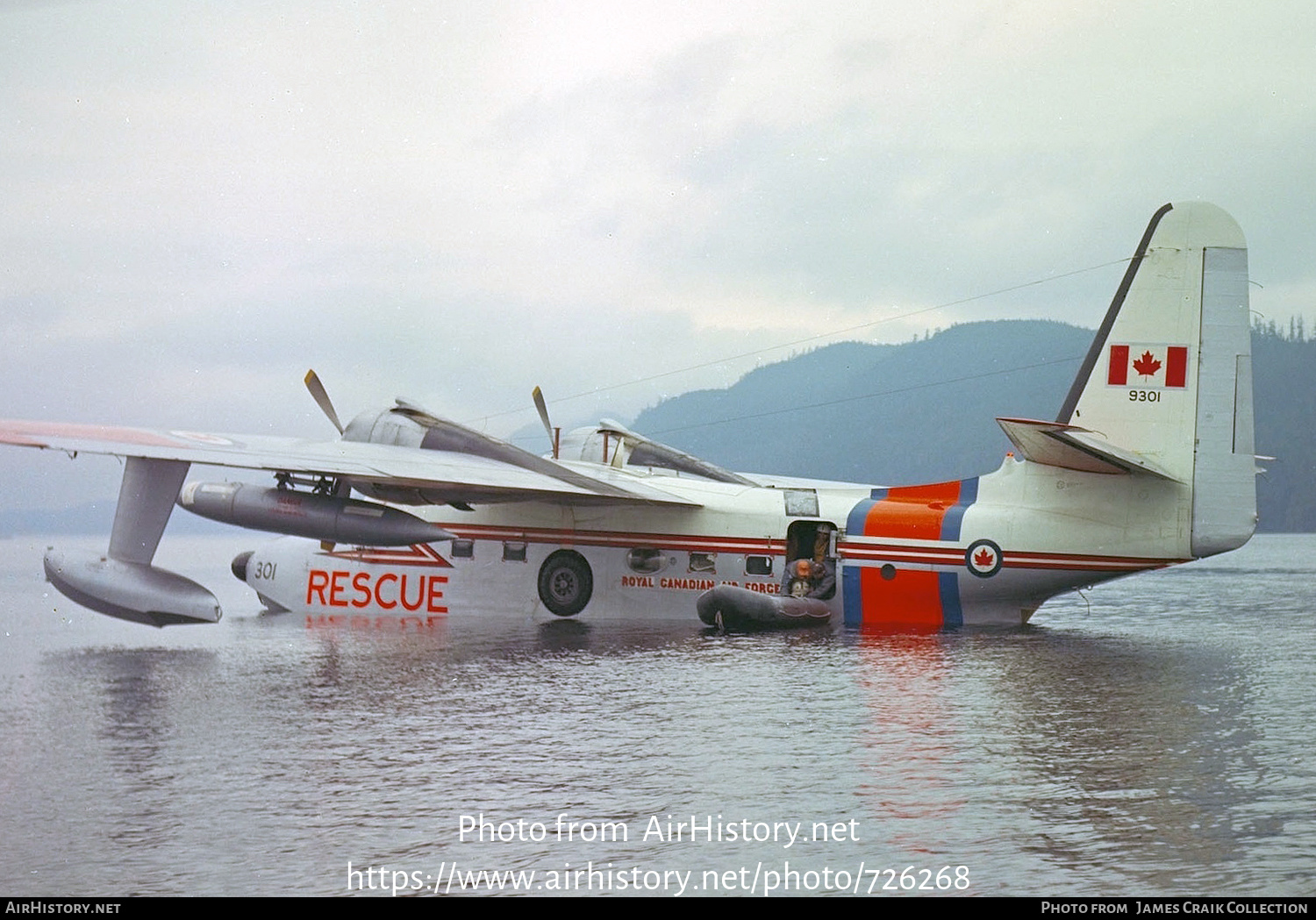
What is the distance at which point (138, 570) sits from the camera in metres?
17.0

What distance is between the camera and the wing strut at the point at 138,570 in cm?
1673

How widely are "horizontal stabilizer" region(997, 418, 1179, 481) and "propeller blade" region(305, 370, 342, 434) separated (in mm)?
12066

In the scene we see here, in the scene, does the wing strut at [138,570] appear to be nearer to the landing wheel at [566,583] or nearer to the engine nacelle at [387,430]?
the engine nacelle at [387,430]

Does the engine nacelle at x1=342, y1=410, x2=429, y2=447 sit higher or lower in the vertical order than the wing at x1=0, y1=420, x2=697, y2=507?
higher

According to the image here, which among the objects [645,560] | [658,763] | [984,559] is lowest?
[658,763]

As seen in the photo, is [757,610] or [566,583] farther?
[566,583]

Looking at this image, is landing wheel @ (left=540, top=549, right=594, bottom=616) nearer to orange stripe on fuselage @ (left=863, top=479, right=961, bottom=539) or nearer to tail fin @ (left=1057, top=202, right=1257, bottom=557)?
orange stripe on fuselage @ (left=863, top=479, right=961, bottom=539)

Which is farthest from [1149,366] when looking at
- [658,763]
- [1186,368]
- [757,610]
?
[658,763]

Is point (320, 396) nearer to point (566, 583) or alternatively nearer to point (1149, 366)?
point (566, 583)

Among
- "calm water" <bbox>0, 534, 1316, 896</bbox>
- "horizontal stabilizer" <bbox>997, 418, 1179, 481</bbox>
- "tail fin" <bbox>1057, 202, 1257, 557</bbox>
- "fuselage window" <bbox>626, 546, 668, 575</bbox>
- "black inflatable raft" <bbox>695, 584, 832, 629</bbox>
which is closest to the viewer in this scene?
"calm water" <bbox>0, 534, 1316, 896</bbox>

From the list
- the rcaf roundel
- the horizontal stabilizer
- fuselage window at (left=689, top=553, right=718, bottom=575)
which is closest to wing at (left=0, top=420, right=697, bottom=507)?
fuselage window at (left=689, top=553, right=718, bottom=575)

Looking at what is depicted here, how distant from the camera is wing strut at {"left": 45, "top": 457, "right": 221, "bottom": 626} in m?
16.7

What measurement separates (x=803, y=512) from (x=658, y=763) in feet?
34.9

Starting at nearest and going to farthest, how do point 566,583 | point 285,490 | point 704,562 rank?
point 285,490, point 704,562, point 566,583
